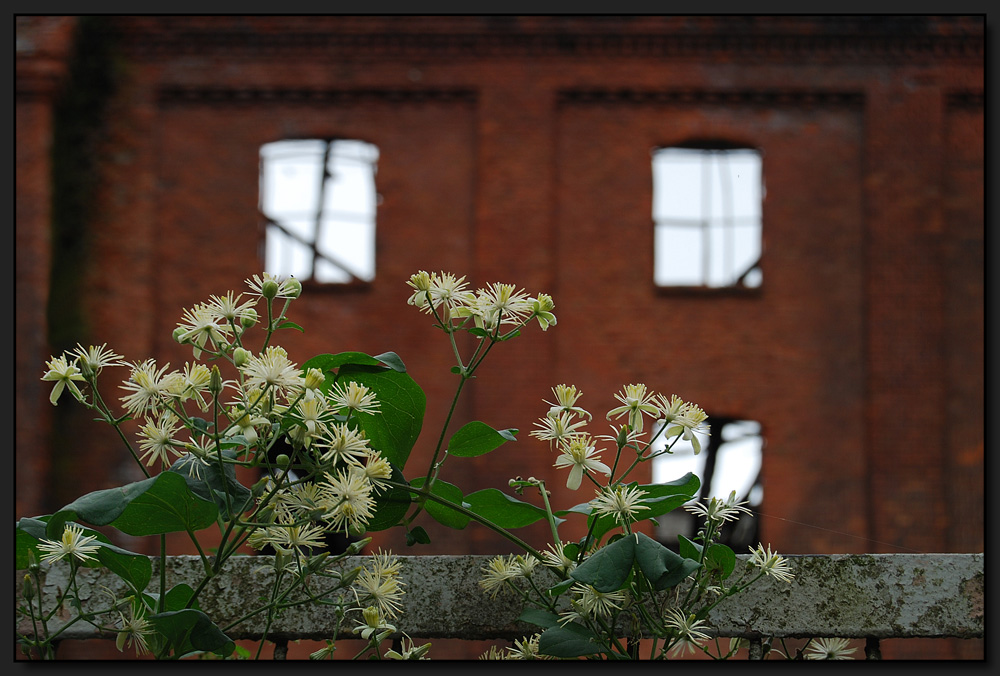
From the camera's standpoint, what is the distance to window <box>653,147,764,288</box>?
29.0 feet

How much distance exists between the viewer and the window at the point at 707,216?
8836 millimetres

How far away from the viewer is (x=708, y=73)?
888cm

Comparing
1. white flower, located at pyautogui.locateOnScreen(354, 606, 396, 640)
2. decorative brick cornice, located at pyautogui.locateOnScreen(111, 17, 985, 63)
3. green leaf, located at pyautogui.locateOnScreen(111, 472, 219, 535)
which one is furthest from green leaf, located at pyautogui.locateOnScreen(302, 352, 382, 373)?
decorative brick cornice, located at pyautogui.locateOnScreen(111, 17, 985, 63)

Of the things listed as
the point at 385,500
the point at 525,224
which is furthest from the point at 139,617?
the point at 525,224

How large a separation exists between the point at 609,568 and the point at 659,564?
0.21ft

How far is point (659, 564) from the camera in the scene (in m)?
1.12

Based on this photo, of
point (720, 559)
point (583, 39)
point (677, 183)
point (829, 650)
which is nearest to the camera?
point (720, 559)

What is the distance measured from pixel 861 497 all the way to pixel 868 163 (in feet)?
10.9

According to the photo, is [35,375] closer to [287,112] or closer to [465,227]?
[287,112]

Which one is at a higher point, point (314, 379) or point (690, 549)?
point (314, 379)

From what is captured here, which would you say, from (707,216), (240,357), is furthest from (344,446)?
(707,216)

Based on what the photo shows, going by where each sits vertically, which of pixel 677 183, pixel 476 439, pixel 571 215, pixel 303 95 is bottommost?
pixel 476 439

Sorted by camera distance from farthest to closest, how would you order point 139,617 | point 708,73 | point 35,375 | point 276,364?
1. point 708,73
2. point 35,375
3. point 139,617
4. point 276,364

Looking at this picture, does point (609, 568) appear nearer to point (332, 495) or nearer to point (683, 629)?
point (683, 629)
